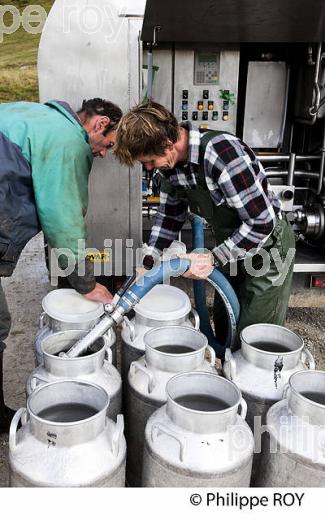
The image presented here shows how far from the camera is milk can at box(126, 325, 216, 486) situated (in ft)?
5.45

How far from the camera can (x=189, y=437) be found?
4.51 feet

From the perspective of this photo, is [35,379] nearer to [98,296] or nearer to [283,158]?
[98,296]

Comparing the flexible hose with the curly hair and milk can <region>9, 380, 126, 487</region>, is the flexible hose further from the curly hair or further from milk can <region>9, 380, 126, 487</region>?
milk can <region>9, 380, 126, 487</region>

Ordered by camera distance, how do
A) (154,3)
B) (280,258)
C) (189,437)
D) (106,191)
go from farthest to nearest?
(106,191) < (154,3) < (280,258) < (189,437)

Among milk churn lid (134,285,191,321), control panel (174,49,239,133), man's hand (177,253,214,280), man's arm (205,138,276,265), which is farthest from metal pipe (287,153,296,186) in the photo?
man's hand (177,253,214,280)

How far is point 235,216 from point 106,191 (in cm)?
123

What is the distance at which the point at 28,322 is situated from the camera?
12.2ft

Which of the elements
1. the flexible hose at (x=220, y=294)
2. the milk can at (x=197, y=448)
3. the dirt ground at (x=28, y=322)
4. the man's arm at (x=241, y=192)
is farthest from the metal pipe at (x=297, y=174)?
the milk can at (x=197, y=448)

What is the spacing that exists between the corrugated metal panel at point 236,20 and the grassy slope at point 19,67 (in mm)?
6714

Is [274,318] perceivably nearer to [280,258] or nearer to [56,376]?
[280,258]

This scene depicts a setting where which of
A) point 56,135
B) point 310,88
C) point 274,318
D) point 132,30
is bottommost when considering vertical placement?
point 274,318

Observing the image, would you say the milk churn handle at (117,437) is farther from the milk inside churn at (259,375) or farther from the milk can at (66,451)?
the milk inside churn at (259,375)

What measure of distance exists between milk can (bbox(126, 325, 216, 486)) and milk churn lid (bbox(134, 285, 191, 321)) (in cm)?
13
